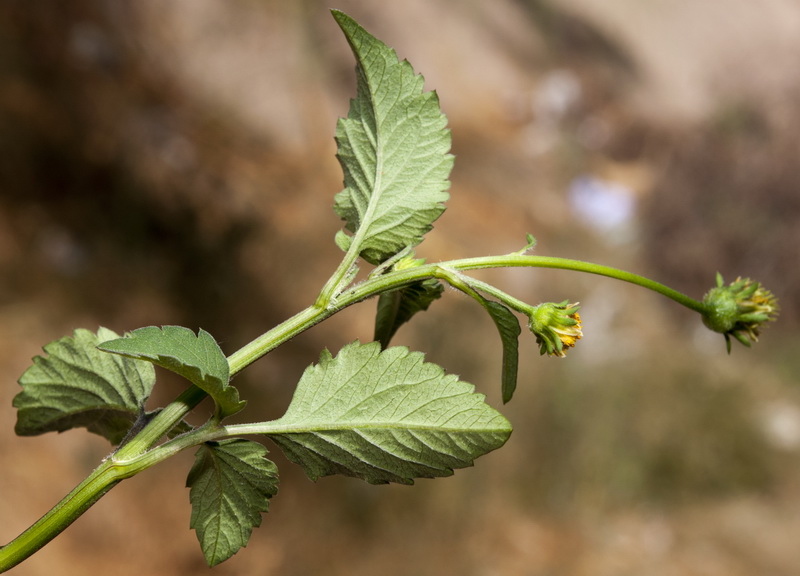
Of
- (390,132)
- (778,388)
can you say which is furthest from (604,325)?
(390,132)

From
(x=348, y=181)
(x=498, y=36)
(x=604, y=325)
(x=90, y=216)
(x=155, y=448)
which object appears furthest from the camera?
(x=498, y=36)

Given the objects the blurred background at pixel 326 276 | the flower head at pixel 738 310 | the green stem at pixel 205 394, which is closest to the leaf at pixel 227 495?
the green stem at pixel 205 394

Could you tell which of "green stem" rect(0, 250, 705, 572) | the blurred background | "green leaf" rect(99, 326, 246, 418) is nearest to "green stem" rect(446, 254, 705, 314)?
"green stem" rect(0, 250, 705, 572)

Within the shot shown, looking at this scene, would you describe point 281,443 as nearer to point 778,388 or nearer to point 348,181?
point 348,181

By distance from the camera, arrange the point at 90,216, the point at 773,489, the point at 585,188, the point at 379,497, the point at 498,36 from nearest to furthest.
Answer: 1. the point at 379,497
2. the point at 90,216
3. the point at 773,489
4. the point at 585,188
5. the point at 498,36

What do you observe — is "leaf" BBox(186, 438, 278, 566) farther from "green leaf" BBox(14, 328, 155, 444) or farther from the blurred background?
the blurred background

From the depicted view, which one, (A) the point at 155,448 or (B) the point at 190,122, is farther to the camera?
(B) the point at 190,122
